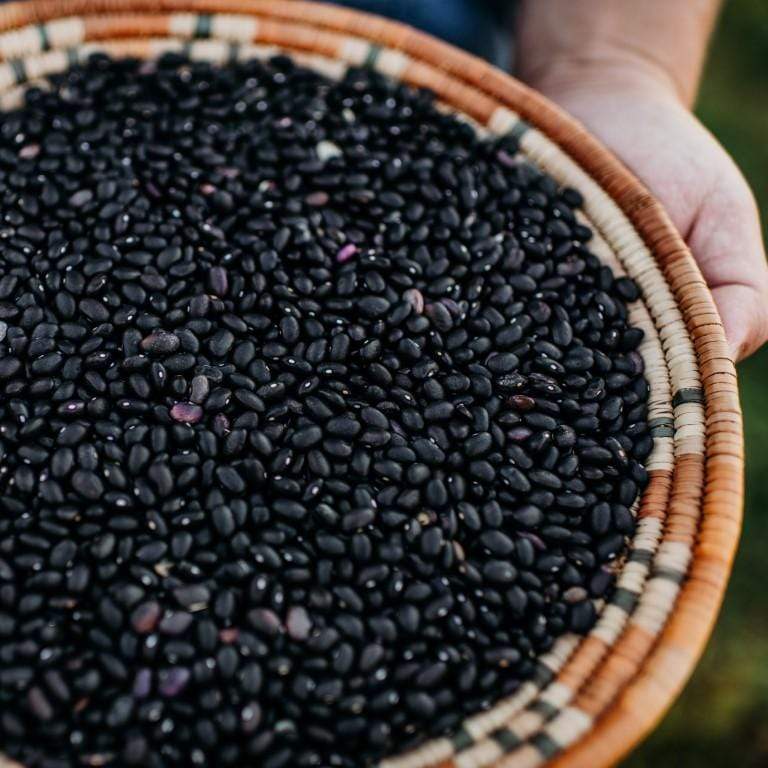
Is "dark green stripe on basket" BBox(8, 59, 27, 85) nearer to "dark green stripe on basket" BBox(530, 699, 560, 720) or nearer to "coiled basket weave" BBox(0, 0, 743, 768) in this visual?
"coiled basket weave" BBox(0, 0, 743, 768)

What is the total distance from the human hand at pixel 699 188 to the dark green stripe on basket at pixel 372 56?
66 centimetres

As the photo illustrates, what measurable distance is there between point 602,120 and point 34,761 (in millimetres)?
2271

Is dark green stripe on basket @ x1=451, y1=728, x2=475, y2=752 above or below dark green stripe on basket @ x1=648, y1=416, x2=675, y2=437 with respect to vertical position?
below

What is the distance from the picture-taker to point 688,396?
1901 millimetres

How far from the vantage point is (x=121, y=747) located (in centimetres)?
150

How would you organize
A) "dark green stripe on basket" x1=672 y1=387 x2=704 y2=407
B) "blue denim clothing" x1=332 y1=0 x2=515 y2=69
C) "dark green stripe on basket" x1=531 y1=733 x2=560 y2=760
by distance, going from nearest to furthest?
"dark green stripe on basket" x1=531 y1=733 x2=560 y2=760, "dark green stripe on basket" x1=672 y1=387 x2=704 y2=407, "blue denim clothing" x1=332 y1=0 x2=515 y2=69

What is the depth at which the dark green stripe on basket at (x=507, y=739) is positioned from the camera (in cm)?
154

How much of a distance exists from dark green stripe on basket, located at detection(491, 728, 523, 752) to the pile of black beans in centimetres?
6

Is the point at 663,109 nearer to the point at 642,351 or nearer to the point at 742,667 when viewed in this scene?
the point at 642,351

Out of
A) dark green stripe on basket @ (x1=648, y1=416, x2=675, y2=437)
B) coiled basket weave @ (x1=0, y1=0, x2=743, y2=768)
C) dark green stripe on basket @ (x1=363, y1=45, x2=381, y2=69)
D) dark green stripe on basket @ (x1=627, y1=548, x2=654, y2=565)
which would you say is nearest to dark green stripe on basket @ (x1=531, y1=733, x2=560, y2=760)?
coiled basket weave @ (x1=0, y1=0, x2=743, y2=768)

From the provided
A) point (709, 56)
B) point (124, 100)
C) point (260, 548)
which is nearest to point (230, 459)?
point (260, 548)

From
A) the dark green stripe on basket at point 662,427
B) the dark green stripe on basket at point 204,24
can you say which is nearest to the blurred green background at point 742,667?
the dark green stripe on basket at point 662,427

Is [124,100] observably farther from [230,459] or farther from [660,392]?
[660,392]

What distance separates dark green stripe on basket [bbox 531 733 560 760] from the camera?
1.51 metres
